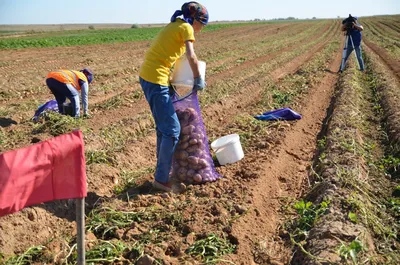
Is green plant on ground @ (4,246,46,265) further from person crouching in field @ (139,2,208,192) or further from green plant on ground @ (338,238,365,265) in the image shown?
green plant on ground @ (338,238,365,265)

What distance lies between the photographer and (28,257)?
3129 mm

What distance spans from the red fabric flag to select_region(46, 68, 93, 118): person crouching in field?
16.0 feet

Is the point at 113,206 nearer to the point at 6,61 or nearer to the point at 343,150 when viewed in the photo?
the point at 343,150

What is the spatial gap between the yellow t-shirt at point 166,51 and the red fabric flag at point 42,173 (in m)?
1.89

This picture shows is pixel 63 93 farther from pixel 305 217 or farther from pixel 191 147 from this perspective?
pixel 305 217

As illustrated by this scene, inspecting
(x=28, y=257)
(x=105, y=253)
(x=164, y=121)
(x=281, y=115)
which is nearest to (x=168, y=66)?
(x=164, y=121)

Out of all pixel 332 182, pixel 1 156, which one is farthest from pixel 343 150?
pixel 1 156

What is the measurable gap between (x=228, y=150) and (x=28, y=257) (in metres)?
2.67

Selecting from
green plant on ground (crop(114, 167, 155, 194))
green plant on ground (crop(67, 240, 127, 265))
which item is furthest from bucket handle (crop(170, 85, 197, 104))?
green plant on ground (crop(67, 240, 127, 265))

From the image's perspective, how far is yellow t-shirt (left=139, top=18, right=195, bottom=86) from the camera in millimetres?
3965

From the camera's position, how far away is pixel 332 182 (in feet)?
14.0

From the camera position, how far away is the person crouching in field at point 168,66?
13.1 feet

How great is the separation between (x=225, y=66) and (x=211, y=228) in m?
11.1

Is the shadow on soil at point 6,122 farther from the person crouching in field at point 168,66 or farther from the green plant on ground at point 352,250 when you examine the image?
the green plant on ground at point 352,250
